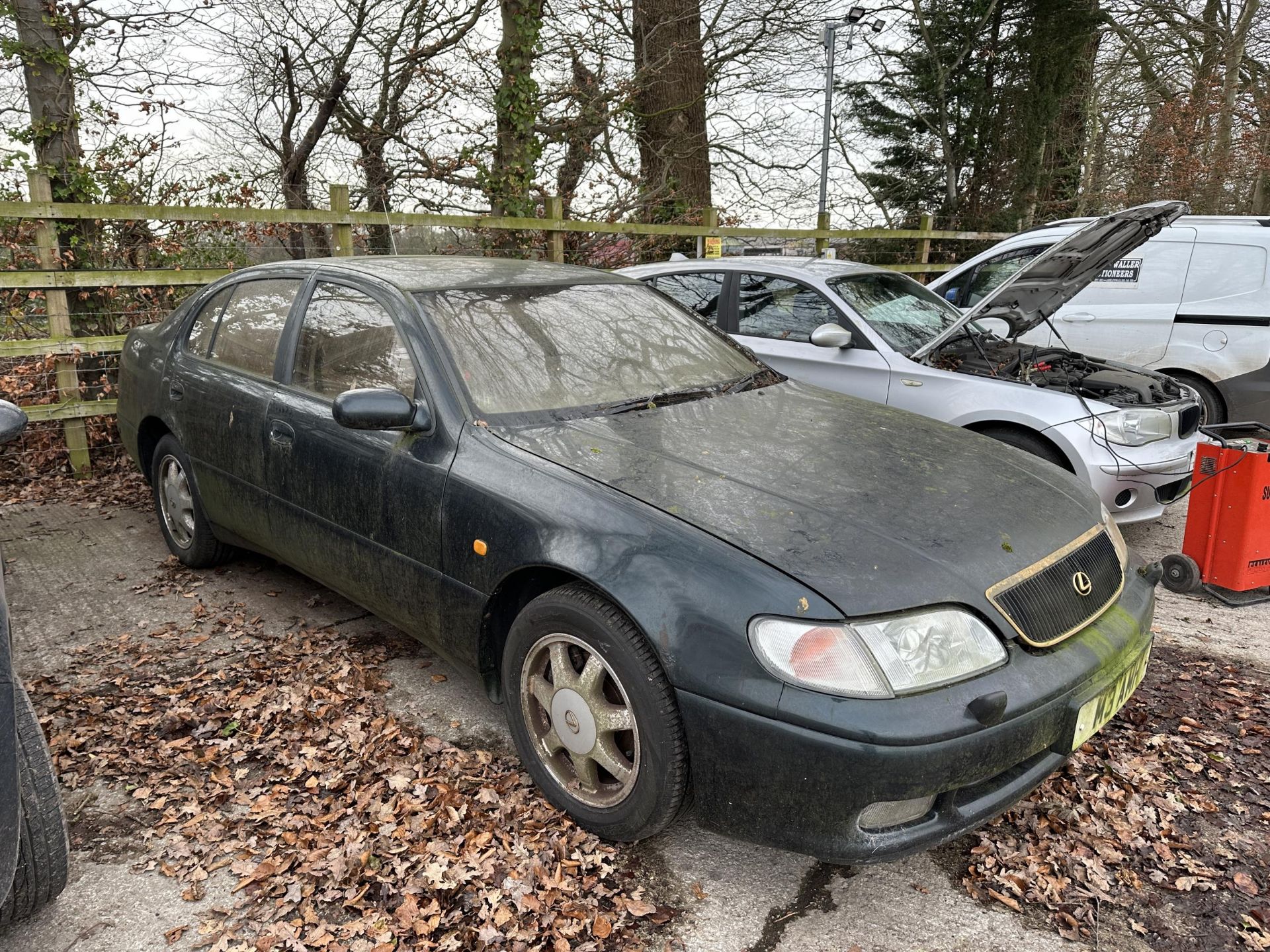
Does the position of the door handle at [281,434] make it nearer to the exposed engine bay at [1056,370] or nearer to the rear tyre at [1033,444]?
the rear tyre at [1033,444]

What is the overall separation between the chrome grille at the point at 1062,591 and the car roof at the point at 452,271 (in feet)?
7.25

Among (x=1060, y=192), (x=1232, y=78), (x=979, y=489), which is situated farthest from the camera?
(x=1060, y=192)

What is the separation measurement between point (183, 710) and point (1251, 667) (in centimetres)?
426

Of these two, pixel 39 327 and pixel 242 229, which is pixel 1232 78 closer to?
pixel 242 229

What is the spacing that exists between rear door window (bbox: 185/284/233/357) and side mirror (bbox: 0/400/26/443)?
5.77 feet

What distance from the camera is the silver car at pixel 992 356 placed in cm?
482

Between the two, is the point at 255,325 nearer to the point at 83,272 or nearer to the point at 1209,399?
the point at 83,272

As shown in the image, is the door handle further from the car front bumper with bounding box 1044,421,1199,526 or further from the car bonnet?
the car front bumper with bounding box 1044,421,1199,526

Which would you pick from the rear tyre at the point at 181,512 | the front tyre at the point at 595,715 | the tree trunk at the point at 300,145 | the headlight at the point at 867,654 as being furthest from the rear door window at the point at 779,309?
the tree trunk at the point at 300,145

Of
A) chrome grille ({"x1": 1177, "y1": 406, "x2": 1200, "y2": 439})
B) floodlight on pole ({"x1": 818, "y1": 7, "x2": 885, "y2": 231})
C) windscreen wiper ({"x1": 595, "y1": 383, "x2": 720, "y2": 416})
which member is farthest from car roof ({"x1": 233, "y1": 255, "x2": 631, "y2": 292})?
floodlight on pole ({"x1": 818, "y1": 7, "x2": 885, "y2": 231})

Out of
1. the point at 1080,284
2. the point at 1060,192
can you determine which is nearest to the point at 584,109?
the point at 1080,284

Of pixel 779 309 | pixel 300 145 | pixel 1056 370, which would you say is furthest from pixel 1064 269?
pixel 300 145

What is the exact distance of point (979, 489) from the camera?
9.32 feet

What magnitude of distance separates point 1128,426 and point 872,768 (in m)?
3.58
